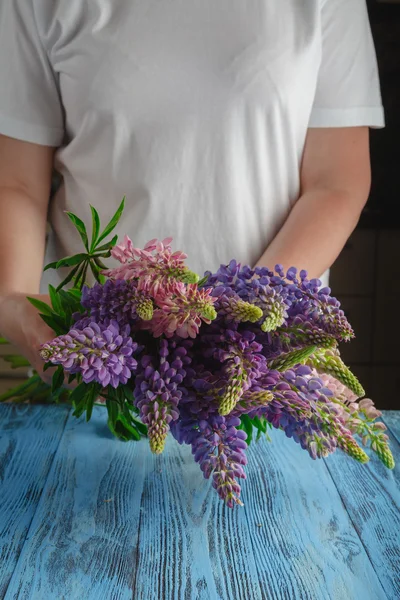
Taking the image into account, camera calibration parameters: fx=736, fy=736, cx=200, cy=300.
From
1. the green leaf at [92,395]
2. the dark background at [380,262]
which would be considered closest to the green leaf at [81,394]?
the green leaf at [92,395]

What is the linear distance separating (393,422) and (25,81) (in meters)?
0.73

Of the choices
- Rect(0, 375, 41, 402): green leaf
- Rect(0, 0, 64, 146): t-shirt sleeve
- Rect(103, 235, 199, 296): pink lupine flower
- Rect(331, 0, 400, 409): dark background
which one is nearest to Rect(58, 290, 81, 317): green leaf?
Rect(103, 235, 199, 296): pink lupine flower

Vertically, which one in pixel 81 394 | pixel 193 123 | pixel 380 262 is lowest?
pixel 380 262

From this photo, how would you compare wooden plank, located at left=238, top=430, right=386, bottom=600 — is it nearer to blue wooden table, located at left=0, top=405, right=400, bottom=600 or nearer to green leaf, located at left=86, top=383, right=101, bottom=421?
blue wooden table, located at left=0, top=405, right=400, bottom=600

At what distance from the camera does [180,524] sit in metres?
0.74

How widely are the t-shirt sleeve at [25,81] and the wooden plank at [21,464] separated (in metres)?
0.42

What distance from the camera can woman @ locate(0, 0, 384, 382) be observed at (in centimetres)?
105

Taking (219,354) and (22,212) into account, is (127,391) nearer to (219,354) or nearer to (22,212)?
(219,354)

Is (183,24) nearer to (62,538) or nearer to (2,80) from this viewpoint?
(2,80)

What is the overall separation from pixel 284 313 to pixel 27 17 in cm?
69

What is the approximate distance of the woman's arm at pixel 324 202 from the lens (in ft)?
3.49

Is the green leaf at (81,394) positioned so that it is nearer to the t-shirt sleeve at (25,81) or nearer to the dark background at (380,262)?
the t-shirt sleeve at (25,81)

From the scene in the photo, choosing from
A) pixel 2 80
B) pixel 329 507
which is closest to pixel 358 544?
pixel 329 507

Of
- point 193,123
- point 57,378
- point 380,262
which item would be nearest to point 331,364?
point 57,378
